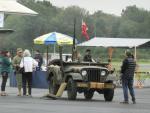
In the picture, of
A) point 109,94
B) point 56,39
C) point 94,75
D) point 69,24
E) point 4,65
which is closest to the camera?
point 94,75

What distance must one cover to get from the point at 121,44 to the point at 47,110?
31.7 meters

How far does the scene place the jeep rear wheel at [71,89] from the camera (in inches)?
933

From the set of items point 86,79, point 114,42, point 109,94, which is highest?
point 114,42

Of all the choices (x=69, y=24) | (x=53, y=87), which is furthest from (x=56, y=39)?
(x=69, y=24)

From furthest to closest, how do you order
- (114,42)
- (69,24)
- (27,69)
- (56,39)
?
(69,24) < (114,42) < (56,39) < (27,69)

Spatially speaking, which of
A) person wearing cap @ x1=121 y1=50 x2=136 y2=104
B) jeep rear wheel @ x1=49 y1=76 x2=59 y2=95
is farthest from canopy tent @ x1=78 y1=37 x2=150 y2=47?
person wearing cap @ x1=121 y1=50 x2=136 y2=104

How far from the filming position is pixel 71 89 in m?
23.9

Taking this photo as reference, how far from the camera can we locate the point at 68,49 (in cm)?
7856

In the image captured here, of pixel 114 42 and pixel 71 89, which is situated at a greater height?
pixel 114 42

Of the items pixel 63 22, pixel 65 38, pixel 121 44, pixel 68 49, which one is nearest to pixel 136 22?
pixel 63 22

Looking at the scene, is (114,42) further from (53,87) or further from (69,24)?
(69,24)

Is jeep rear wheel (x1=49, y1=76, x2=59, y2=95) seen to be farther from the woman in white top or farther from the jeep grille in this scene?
the jeep grille

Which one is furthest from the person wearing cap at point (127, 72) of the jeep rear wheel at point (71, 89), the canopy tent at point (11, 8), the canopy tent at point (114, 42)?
the canopy tent at point (114, 42)

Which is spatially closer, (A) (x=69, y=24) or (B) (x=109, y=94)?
(B) (x=109, y=94)
